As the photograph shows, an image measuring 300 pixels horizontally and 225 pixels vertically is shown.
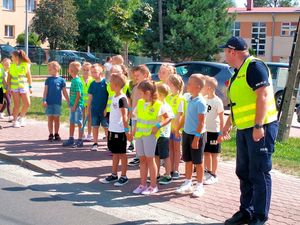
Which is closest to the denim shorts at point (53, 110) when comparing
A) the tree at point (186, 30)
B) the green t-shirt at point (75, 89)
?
the green t-shirt at point (75, 89)

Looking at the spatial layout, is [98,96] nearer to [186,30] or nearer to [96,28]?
[186,30]

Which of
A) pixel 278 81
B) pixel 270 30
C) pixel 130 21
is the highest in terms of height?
pixel 270 30

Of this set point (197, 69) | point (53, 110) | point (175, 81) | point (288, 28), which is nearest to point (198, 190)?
point (175, 81)

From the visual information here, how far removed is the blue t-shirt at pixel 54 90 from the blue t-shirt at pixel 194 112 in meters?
4.25

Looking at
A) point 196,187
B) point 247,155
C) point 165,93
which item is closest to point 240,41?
point 247,155

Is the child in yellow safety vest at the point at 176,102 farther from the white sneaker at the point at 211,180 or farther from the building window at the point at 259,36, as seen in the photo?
the building window at the point at 259,36

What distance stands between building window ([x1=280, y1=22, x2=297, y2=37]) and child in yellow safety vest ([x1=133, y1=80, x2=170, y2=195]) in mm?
50736

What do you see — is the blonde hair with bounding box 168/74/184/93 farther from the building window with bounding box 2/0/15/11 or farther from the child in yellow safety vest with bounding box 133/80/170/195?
the building window with bounding box 2/0/15/11

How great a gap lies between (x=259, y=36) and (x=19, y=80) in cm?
4787

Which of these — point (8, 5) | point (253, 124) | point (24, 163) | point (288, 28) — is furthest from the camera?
point (8, 5)

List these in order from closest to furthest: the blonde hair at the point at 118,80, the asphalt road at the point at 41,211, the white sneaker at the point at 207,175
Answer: the asphalt road at the point at 41,211 < the blonde hair at the point at 118,80 < the white sneaker at the point at 207,175

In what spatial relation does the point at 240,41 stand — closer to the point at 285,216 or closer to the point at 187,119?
the point at 187,119

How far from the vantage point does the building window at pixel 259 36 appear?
185 feet

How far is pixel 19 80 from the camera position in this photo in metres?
11.7
